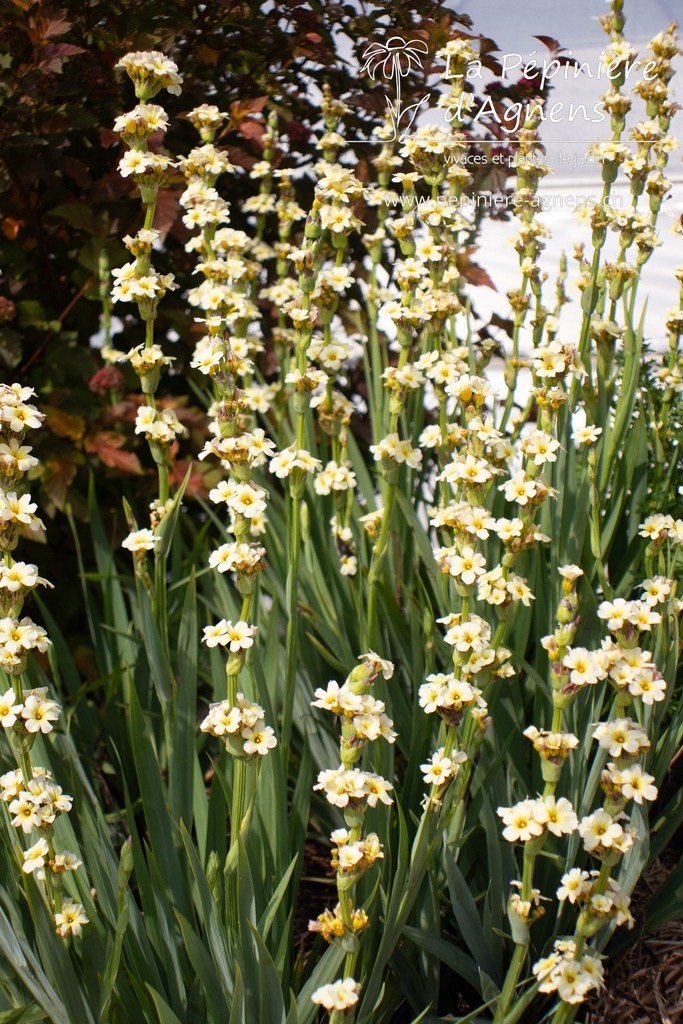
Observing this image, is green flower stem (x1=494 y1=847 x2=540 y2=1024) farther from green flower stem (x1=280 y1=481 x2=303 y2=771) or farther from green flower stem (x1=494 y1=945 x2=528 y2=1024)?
green flower stem (x1=280 y1=481 x2=303 y2=771)

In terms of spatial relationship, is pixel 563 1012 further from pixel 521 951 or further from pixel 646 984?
pixel 646 984

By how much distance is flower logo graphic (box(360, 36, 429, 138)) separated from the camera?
7.79 ft

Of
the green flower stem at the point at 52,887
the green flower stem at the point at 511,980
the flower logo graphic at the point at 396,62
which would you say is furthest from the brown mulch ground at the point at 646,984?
the flower logo graphic at the point at 396,62

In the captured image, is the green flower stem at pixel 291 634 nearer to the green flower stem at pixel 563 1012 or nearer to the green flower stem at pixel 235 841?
the green flower stem at pixel 235 841

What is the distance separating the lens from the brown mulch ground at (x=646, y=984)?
152cm

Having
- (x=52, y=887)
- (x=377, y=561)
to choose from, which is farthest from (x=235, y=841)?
(x=377, y=561)

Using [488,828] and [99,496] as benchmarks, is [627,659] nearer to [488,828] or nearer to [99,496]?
[488,828]

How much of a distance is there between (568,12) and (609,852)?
2.65m

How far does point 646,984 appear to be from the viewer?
61.9 inches

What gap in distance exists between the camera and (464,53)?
1.88 meters

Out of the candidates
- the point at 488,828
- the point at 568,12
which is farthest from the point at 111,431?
the point at 568,12

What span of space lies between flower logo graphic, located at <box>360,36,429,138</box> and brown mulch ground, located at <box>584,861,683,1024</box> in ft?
6.34

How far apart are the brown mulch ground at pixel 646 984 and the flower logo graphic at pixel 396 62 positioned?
6.34 feet

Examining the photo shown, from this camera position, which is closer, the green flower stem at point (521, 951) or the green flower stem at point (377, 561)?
the green flower stem at point (521, 951)
